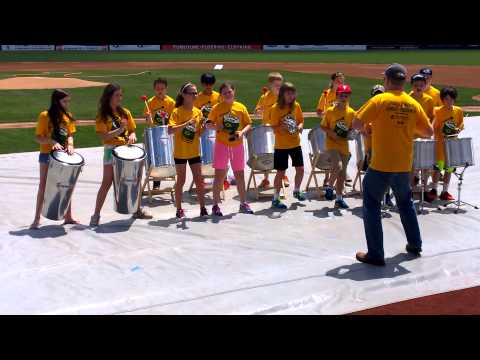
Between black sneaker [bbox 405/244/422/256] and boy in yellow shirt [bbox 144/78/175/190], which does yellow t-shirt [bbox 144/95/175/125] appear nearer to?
boy in yellow shirt [bbox 144/78/175/190]

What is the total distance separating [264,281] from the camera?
5.20 meters

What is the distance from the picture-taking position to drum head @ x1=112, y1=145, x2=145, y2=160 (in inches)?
270

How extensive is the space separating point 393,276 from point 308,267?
30.3 inches

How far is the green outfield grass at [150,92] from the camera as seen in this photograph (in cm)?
1912

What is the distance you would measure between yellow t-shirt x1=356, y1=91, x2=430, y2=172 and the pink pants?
249 cm

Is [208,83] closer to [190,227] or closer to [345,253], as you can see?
[190,227]

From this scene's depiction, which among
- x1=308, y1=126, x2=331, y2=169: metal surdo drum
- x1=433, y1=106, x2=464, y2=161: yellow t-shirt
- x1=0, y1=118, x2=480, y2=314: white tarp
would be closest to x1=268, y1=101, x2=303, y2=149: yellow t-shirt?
x1=308, y1=126, x2=331, y2=169: metal surdo drum

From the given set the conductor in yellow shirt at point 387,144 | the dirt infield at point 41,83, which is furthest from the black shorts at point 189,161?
the dirt infield at point 41,83

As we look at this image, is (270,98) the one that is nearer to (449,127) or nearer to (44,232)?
(449,127)

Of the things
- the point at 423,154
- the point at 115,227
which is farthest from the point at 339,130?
the point at 115,227

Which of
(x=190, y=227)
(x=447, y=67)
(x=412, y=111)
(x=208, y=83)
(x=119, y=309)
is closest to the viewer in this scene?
(x=119, y=309)

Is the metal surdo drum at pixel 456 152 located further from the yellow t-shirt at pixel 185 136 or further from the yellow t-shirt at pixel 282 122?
the yellow t-shirt at pixel 185 136

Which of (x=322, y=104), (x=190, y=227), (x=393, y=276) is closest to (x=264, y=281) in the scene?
(x=393, y=276)

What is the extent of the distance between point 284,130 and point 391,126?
2459 millimetres
